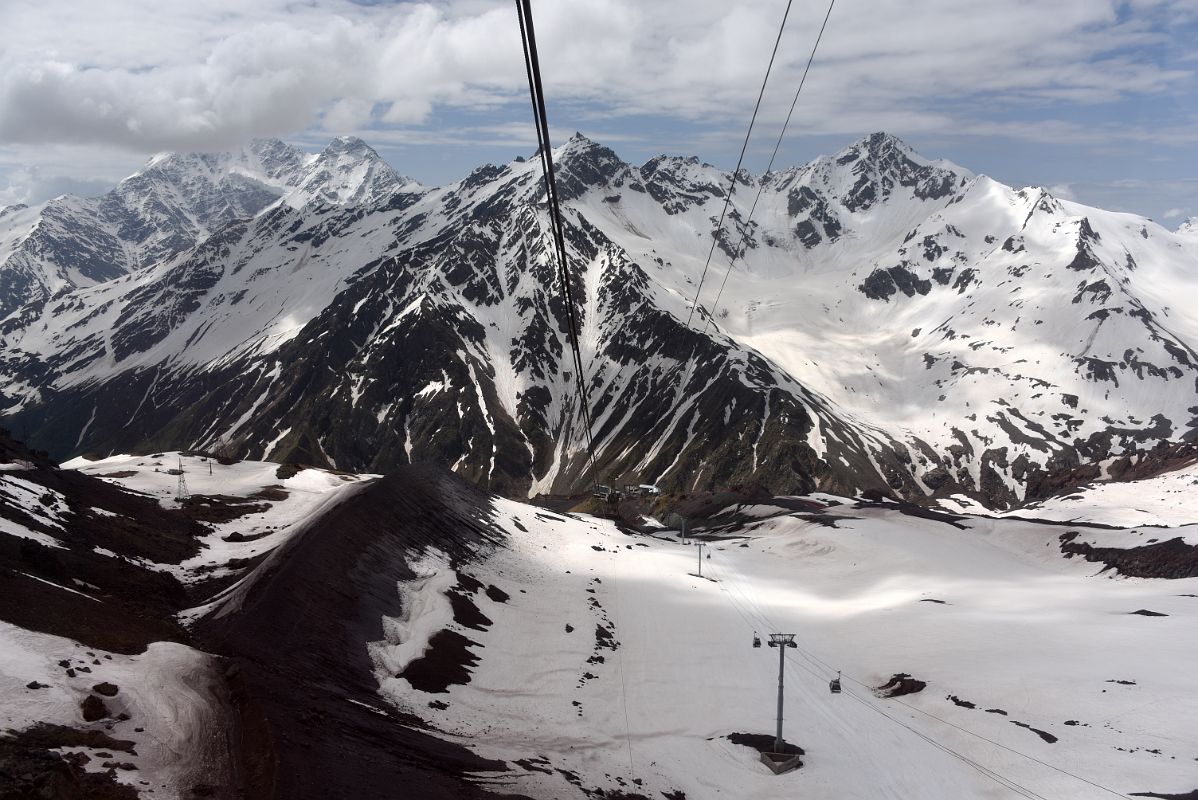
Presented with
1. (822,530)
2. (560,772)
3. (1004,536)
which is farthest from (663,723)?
(1004,536)

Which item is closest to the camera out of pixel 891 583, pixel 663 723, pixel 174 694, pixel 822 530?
pixel 174 694

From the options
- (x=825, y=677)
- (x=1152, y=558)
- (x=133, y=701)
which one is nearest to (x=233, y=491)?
(x=825, y=677)

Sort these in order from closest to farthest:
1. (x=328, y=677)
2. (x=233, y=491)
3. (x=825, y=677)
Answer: (x=328, y=677) → (x=825, y=677) → (x=233, y=491)

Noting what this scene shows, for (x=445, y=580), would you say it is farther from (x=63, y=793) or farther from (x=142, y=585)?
(x=63, y=793)

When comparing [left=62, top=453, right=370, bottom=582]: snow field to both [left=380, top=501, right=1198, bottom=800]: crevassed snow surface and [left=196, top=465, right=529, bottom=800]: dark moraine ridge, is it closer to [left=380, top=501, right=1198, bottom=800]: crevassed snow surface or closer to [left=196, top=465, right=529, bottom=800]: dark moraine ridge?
[left=196, top=465, right=529, bottom=800]: dark moraine ridge

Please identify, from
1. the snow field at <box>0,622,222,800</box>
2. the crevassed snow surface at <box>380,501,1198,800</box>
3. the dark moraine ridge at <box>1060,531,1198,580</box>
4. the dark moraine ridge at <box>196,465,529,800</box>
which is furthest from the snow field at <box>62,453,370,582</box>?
the dark moraine ridge at <box>1060,531,1198,580</box>

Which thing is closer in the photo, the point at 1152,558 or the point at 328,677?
the point at 328,677

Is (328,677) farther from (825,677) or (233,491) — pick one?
(233,491)
